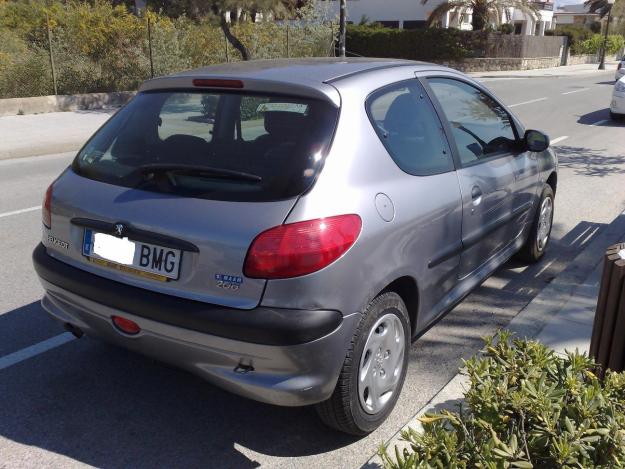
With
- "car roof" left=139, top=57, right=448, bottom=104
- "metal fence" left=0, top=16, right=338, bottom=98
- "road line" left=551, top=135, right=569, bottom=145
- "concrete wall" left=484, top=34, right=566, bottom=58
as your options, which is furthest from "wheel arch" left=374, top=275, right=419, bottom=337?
"concrete wall" left=484, top=34, right=566, bottom=58

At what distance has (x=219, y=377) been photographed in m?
2.72

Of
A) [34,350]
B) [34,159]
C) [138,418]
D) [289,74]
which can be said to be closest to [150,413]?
[138,418]

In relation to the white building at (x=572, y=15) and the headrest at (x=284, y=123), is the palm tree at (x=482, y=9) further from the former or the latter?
the white building at (x=572, y=15)

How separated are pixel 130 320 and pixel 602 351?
2228 millimetres

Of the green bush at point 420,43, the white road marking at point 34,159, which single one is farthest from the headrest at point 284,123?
the green bush at point 420,43

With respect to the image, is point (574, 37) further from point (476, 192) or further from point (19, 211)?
point (476, 192)

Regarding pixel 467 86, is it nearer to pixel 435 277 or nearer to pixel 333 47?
pixel 435 277

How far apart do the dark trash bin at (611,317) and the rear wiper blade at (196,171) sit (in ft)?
5.44

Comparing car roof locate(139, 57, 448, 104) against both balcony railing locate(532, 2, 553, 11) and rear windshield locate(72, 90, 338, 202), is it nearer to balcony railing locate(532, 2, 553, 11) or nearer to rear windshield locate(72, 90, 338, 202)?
rear windshield locate(72, 90, 338, 202)

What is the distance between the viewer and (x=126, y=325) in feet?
9.62

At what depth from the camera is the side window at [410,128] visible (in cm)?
325

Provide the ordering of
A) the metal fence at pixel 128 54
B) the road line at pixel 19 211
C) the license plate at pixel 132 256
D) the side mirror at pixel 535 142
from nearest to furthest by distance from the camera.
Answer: the license plate at pixel 132 256, the side mirror at pixel 535 142, the road line at pixel 19 211, the metal fence at pixel 128 54

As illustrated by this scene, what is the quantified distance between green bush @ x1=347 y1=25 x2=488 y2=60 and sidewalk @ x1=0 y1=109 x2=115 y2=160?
23819mm

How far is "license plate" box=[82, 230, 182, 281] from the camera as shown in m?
2.77
